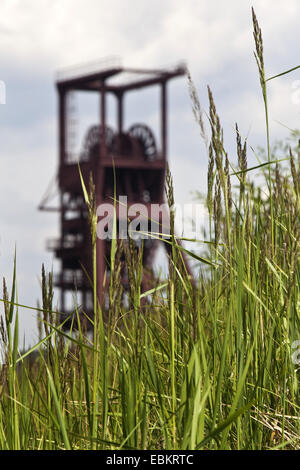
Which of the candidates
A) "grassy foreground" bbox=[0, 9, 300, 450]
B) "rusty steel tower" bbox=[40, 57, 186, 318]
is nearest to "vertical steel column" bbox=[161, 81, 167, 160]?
"rusty steel tower" bbox=[40, 57, 186, 318]

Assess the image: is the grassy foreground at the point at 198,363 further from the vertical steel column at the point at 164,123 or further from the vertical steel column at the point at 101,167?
the vertical steel column at the point at 164,123

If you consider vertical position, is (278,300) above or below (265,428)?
above

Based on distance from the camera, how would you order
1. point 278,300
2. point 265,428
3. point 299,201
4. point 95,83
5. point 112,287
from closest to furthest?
point 112,287, point 299,201, point 265,428, point 278,300, point 95,83

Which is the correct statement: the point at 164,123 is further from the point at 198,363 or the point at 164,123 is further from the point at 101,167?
the point at 198,363

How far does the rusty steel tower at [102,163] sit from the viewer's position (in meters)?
24.5

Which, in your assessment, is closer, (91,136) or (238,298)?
(238,298)

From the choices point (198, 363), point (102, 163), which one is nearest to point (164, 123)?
point (102, 163)

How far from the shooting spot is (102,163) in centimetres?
2416

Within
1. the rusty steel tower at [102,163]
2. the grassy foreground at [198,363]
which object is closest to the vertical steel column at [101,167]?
the rusty steel tower at [102,163]
